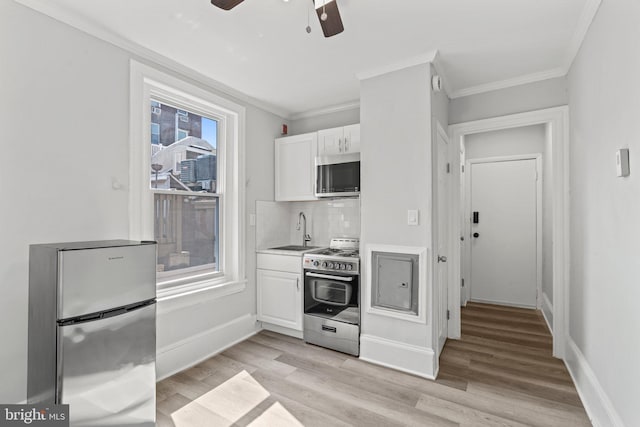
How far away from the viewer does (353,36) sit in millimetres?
2279

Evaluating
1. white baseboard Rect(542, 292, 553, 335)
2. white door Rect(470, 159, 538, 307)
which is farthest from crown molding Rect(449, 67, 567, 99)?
white baseboard Rect(542, 292, 553, 335)

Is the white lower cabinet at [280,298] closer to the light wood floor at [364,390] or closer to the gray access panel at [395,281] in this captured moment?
the light wood floor at [364,390]

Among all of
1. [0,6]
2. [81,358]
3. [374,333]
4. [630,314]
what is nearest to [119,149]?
[0,6]

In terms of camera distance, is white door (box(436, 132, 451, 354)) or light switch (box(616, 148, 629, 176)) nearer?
light switch (box(616, 148, 629, 176))

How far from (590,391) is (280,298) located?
102 inches

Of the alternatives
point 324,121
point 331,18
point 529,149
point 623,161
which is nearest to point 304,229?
point 324,121

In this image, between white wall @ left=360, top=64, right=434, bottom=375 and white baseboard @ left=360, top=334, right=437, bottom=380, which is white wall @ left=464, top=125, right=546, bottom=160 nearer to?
white wall @ left=360, top=64, right=434, bottom=375

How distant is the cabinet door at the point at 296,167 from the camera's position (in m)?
3.60

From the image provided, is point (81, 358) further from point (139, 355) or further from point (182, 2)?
point (182, 2)

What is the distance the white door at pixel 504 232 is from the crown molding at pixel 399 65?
270 cm

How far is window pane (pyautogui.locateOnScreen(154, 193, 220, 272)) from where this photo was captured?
2740 mm

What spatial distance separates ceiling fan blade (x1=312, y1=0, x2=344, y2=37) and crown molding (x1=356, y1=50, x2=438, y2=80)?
43.2 inches

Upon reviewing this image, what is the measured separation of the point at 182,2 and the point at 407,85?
5.79ft

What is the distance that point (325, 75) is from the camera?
9.64 feet
